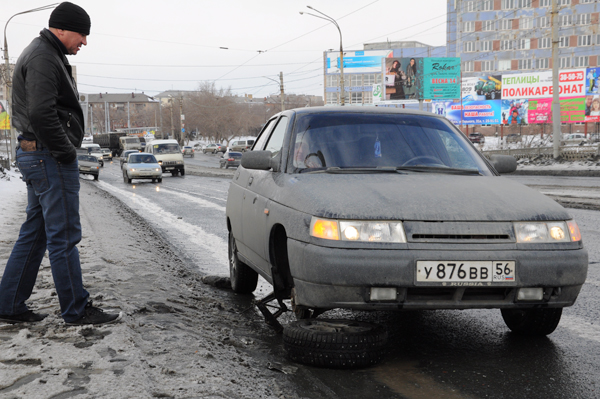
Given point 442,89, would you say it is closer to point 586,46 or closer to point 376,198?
point 586,46

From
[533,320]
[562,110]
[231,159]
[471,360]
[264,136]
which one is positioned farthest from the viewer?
[562,110]

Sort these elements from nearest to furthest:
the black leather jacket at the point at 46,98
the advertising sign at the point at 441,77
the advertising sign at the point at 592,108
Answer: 1. the black leather jacket at the point at 46,98
2. the advertising sign at the point at 441,77
3. the advertising sign at the point at 592,108

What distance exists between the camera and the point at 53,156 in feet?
12.7

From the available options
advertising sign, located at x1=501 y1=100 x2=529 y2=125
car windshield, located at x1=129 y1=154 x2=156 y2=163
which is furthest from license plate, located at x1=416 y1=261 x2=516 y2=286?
advertising sign, located at x1=501 y1=100 x2=529 y2=125

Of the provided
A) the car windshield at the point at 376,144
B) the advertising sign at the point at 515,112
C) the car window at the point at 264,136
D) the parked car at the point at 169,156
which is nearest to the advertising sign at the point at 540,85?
the advertising sign at the point at 515,112

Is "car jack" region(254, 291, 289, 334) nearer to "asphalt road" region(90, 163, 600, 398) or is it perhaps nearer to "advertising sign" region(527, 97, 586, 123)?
"asphalt road" region(90, 163, 600, 398)

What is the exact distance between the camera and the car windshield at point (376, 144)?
4.51 metres

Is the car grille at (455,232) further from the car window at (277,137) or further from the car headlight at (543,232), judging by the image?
the car window at (277,137)

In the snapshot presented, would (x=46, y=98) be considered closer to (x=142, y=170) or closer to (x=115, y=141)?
(x=142, y=170)

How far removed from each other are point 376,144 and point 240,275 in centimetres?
180

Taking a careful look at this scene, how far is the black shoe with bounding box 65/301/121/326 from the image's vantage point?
3997 mm

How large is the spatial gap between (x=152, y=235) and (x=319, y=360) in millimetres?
7025

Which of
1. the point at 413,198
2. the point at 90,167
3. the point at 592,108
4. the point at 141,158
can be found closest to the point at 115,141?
the point at 90,167

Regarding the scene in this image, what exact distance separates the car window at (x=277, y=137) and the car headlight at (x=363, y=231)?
4.83 feet
